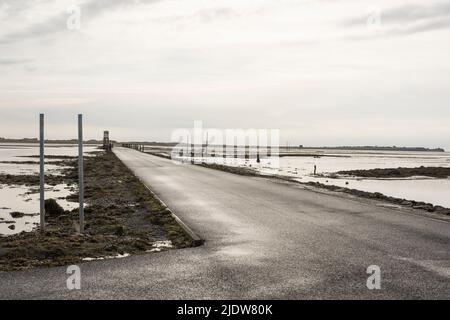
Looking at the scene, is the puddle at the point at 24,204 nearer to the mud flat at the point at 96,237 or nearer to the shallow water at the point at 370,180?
the mud flat at the point at 96,237

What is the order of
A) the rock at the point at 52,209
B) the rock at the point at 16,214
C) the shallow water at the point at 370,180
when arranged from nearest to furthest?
the rock at the point at 52,209
the rock at the point at 16,214
the shallow water at the point at 370,180

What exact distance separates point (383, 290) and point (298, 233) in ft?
17.2

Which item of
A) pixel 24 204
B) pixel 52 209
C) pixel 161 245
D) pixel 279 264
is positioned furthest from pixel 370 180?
pixel 279 264

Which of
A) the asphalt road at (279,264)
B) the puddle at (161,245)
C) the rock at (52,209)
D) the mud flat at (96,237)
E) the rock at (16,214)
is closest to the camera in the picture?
the asphalt road at (279,264)

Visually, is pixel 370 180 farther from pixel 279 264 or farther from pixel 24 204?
pixel 279 264

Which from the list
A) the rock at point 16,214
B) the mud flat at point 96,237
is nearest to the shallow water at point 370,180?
the mud flat at point 96,237

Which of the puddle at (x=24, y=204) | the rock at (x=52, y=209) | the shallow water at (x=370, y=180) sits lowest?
the shallow water at (x=370, y=180)

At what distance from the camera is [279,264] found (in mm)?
9234

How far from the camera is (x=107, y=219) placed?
1577 centimetres

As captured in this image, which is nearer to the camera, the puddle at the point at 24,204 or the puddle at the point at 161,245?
the puddle at the point at 161,245

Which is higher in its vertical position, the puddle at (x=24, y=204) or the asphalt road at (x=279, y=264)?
the asphalt road at (x=279, y=264)

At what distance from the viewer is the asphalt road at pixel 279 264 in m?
7.41

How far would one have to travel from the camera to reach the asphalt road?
292 inches
